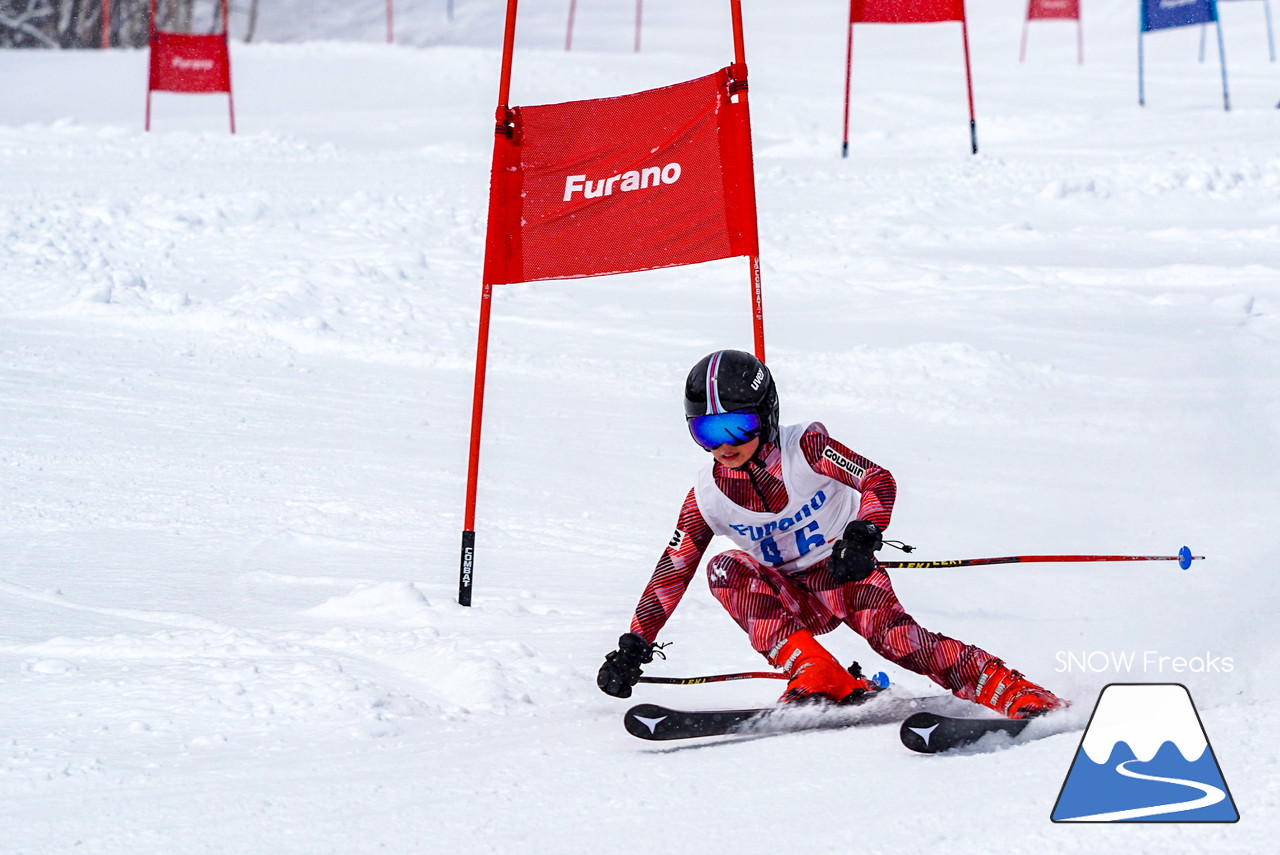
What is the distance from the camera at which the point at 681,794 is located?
2.90 m

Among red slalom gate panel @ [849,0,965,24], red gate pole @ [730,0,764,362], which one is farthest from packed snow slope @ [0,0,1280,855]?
red slalom gate panel @ [849,0,965,24]

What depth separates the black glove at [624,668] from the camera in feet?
11.7

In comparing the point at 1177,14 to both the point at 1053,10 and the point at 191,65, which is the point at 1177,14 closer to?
the point at 1053,10

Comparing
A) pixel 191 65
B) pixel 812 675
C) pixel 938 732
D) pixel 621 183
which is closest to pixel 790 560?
pixel 812 675

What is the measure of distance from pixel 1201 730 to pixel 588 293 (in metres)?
8.00

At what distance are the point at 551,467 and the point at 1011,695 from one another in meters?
3.69

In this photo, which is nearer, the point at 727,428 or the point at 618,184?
the point at 727,428

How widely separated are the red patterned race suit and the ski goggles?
0.14m

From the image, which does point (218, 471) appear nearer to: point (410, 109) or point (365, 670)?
point (365, 670)

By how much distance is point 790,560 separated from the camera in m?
3.95

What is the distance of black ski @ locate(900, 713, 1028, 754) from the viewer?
3.09 m

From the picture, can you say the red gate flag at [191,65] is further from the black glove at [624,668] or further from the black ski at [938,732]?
the black ski at [938,732]

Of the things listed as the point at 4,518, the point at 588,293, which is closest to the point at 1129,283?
the point at 588,293

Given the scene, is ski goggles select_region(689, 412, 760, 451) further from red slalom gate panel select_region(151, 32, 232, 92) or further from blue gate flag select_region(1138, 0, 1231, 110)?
blue gate flag select_region(1138, 0, 1231, 110)
